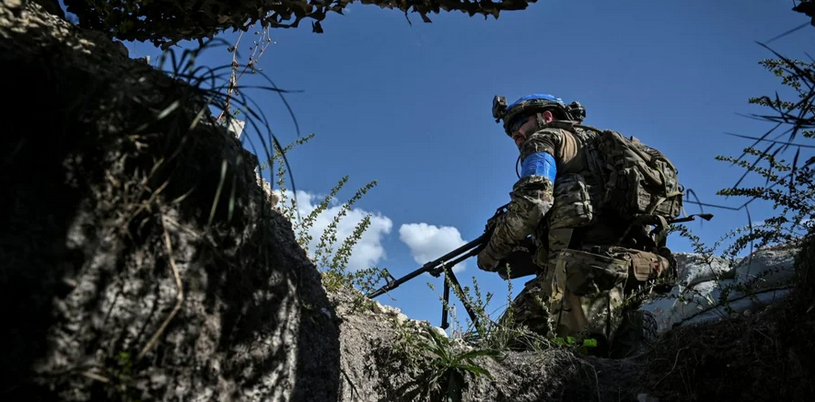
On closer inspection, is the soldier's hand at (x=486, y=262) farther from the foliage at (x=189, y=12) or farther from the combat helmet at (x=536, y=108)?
the foliage at (x=189, y=12)

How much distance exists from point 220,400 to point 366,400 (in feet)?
4.81

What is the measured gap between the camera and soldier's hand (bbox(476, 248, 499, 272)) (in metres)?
6.02

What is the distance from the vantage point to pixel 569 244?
17.0 feet

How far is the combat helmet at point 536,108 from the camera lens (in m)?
6.49

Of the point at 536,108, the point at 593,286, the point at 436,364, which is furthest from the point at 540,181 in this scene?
the point at 436,364

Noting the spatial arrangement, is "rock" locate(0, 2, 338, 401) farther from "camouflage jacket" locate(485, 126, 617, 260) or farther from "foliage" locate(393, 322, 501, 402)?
"camouflage jacket" locate(485, 126, 617, 260)

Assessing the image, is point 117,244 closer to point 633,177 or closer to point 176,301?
point 176,301

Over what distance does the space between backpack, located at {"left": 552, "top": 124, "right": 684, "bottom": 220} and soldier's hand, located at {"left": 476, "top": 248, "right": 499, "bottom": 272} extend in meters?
1.30

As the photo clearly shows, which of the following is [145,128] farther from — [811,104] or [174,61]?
[811,104]

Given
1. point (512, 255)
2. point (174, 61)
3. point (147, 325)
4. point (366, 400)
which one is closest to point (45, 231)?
point (147, 325)

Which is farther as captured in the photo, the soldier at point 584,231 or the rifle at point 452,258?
the rifle at point 452,258

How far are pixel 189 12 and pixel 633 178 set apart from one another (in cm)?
376

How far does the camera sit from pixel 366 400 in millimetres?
2789

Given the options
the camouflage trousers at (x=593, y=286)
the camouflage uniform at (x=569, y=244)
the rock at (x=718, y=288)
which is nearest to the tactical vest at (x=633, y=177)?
the camouflage uniform at (x=569, y=244)
